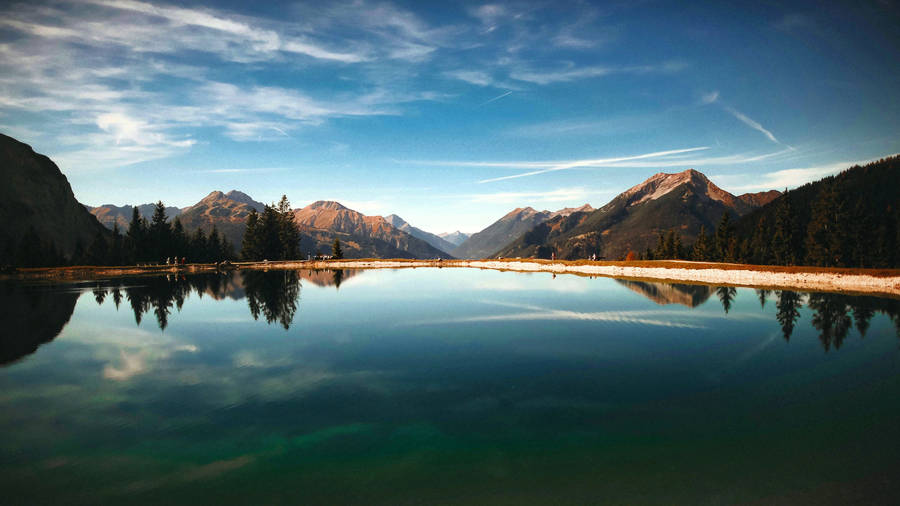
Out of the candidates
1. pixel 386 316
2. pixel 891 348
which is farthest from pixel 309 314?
pixel 891 348

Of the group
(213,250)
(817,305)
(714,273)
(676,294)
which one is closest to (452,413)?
(817,305)

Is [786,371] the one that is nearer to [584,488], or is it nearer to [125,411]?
[584,488]

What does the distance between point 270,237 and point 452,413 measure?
5024 inches

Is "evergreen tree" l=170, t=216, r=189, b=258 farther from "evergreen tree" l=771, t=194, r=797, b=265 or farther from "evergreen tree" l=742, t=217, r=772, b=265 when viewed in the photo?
"evergreen tree" l=771, t=194, r=797, b=265

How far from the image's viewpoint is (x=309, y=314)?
28828mm

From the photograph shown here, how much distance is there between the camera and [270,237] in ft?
415

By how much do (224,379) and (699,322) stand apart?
2549 cm

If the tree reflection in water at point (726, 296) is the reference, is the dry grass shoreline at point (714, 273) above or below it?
above

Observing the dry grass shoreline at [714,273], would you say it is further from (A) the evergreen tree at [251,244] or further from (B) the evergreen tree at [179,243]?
(B) the evergreen tree at [179,243]

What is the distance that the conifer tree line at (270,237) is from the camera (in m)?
124

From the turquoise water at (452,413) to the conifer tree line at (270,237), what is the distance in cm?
10487

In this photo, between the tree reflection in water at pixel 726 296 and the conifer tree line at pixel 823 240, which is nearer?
the tree reflection in water at pixel 726 296

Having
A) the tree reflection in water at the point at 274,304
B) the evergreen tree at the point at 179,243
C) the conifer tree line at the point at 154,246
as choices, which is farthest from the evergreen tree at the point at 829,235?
the evergreen tree at the point at 179,243

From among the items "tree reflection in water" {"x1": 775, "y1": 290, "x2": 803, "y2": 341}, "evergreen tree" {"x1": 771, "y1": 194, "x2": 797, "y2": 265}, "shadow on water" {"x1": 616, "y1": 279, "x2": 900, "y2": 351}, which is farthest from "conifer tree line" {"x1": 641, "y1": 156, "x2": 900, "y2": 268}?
"tree reflection in water" {"x1": 775, "y1": 290, "x2": 803, "y2": 341}
